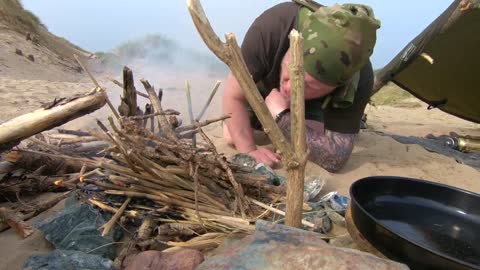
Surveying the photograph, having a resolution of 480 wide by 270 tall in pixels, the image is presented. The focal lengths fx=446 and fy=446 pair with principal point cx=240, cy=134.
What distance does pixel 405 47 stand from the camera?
434cm

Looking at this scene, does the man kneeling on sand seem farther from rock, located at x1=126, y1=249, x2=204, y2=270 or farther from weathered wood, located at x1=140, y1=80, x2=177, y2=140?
rock, located at x1=126, y1=249, x2=204, y2=270

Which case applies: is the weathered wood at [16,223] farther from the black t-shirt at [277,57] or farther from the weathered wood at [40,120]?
the black t-shirt at [277,57]

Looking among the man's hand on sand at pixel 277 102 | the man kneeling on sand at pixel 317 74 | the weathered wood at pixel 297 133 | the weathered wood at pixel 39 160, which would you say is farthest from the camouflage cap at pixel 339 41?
the weathered wood at pixel 39 160

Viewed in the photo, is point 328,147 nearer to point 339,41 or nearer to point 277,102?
point 277,102

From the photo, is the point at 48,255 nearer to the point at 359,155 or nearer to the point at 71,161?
the point at 71,161

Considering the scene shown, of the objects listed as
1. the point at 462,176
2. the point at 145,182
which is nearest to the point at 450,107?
the point at 462,176

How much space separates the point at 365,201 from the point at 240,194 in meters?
0.52

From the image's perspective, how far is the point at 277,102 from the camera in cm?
319

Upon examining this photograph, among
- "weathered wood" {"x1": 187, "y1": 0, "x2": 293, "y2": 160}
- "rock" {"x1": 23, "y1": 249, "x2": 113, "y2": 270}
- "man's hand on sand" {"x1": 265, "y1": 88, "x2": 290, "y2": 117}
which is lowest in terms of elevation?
"rock" {"x1": 23, "y1": 249, "x2": 113, "y2": 270}

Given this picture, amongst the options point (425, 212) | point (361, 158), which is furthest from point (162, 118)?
point (361, 158)

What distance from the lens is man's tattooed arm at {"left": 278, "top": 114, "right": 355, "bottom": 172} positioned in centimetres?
299

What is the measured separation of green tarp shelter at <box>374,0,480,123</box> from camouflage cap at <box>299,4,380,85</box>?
4.91 feet

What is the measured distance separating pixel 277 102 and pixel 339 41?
2.49 ft

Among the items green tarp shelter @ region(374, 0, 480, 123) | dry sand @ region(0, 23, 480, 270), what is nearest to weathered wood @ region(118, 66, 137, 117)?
dry sand @ region(0, 23, 480, 270)
